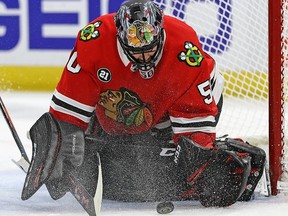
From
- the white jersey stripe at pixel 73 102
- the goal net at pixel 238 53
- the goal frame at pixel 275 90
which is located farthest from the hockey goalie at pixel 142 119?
the goal net at pixel 238 53

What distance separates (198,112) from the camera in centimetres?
318

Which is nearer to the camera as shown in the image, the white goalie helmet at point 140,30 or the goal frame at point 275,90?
the white goalie helmet at point 140,30

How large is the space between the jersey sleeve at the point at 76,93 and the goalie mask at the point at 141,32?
0.16 m

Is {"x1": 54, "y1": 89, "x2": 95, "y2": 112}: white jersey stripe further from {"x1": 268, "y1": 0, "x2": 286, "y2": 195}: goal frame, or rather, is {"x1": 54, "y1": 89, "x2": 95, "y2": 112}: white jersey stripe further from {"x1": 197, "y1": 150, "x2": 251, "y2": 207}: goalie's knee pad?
{"x1": 268, "y1": 0, "x2": 286, "y2": 195}: goal frame

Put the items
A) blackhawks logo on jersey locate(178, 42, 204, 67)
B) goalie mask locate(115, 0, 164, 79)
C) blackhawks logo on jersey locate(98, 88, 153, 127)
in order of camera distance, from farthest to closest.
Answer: blackhawks logo on jersey locate(98, 88, 153, 127) < blackhawks logo on jersey locate(178, 42, 204, 67) < goalie mask locate(115, 0, 164, 79)

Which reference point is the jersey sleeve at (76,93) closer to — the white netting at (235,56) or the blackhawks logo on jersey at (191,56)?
the blackhawks logo on jersey at (191,56)

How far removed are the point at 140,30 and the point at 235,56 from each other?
1.35 m

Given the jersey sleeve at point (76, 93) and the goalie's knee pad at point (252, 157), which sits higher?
the jersey sleeve at point (76, 93)

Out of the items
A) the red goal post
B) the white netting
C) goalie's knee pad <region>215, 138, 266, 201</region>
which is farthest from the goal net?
goalie's knee pad <region>215, 138, 266, 201</region>

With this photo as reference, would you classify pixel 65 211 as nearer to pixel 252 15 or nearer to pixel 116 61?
pixel 116 61

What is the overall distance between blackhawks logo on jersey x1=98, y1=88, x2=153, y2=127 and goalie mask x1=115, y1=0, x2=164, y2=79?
0.16 meters

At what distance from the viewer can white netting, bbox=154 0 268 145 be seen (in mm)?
4211

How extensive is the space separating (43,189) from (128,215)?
19.9 inches

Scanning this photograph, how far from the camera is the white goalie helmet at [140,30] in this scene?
9.91ft
